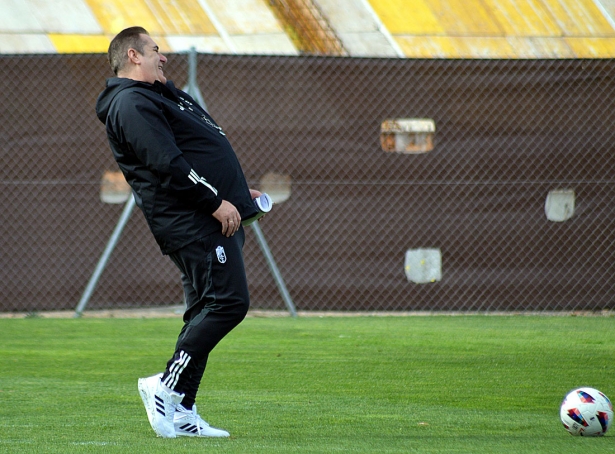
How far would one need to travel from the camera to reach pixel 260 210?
4910 mm

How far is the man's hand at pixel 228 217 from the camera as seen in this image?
463 cm

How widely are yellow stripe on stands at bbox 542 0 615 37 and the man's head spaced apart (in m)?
16.1

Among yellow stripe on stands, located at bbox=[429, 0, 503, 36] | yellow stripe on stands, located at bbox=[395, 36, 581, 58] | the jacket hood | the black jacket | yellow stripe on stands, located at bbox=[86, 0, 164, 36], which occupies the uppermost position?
yellow stripe on stands, located at bbox=[429, 0, 503, 36]

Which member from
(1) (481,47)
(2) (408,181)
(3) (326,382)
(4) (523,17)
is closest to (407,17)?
(1) (481,47)

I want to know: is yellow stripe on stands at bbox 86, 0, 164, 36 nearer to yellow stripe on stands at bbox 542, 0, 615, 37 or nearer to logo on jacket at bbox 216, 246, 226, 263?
yellow stripe on stands at bbox 542, 0, 615, 37

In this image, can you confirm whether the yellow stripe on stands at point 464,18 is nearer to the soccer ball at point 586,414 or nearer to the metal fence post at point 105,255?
the metal fence post at point 105,255

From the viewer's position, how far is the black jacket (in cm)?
454

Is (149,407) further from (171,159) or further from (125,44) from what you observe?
(125,44)

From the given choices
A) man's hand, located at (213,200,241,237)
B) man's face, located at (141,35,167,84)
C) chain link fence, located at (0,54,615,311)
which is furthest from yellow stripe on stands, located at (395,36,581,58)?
man's hand, located at (213,200,241,237)

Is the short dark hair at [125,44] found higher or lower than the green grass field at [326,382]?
higher

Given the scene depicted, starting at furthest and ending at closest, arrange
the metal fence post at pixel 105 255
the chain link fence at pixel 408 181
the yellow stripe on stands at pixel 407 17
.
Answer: the yellow stripe on stands at pixel 407 17
the chain link fence at pixel 408 181
the metal fence post at pixel 105 255

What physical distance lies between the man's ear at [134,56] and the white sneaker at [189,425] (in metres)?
1.57

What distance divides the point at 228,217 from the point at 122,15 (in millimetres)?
13216

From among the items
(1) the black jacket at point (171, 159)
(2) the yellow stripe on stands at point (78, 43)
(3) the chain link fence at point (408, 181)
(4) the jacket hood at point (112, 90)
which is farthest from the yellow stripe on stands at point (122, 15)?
(1) the black jacket at point (171, 159)
